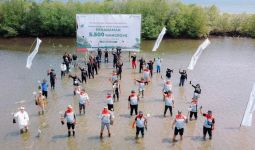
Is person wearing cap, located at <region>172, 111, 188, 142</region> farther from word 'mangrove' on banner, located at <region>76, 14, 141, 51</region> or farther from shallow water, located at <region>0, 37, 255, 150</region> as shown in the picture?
word 'mangrove' on banner, located at <region>76, 14, 141, 51</region>

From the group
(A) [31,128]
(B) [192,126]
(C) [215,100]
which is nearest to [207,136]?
(B) [192,126]

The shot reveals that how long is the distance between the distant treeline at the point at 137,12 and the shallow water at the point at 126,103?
37.9 feet

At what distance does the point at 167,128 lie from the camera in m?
18.3

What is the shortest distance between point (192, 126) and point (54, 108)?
305 inches

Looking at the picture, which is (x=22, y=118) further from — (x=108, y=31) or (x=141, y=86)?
(x=108, y=31)

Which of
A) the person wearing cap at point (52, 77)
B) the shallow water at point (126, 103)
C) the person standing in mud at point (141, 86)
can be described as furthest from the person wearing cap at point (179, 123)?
the person wearing cap at point (52, 77)

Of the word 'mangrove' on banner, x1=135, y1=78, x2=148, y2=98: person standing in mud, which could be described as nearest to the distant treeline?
the word 'mangrove' on banner

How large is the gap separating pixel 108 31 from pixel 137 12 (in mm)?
18814

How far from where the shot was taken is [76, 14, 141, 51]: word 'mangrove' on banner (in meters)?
33.0

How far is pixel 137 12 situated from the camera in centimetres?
5112

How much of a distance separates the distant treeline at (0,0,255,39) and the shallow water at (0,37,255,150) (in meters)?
11.5

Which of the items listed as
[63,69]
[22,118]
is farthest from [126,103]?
[63,69]

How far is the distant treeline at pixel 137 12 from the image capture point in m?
51.1

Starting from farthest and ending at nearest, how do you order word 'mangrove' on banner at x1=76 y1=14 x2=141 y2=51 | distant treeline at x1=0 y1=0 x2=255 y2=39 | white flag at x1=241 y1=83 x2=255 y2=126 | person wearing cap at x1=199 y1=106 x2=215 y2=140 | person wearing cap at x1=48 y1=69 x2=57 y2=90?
distant treeline at x1=0 y1=0 x2=255 y2=39
word 'mangrove' on banner at x1=76 y1=14 x2=141 y2=51
person wearing cap at x1=48 y1=69 x2=57 y2=90
white flag at x1=241 y1=83 x2=255 y2=126
person wearing cap at x1=199 y1=106 x2=215 y2=140
